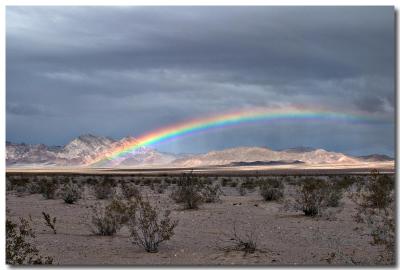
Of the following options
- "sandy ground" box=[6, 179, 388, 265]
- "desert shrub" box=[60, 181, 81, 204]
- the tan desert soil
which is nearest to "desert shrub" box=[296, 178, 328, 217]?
"sandy ground" box=[6, 179, 388, 265]

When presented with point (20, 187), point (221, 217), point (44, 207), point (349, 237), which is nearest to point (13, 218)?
point (44, 207)

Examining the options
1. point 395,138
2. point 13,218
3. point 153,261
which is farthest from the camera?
point 13,218

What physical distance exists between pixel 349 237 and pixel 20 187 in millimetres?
30673

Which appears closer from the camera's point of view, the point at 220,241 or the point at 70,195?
the point at 220,241

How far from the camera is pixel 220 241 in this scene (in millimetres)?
13969

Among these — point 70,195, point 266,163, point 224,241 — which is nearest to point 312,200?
point 224,241

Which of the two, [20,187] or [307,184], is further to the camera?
[20,187]

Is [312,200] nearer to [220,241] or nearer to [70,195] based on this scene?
[220,241]

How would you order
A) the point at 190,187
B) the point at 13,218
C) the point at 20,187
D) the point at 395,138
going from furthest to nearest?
1. the point at 20,187
2. the point at 190,187
3. the point at 13,218
4. the point at 395,138

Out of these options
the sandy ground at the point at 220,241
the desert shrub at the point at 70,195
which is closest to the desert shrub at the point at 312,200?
the sandy ground at the point at 220,241
